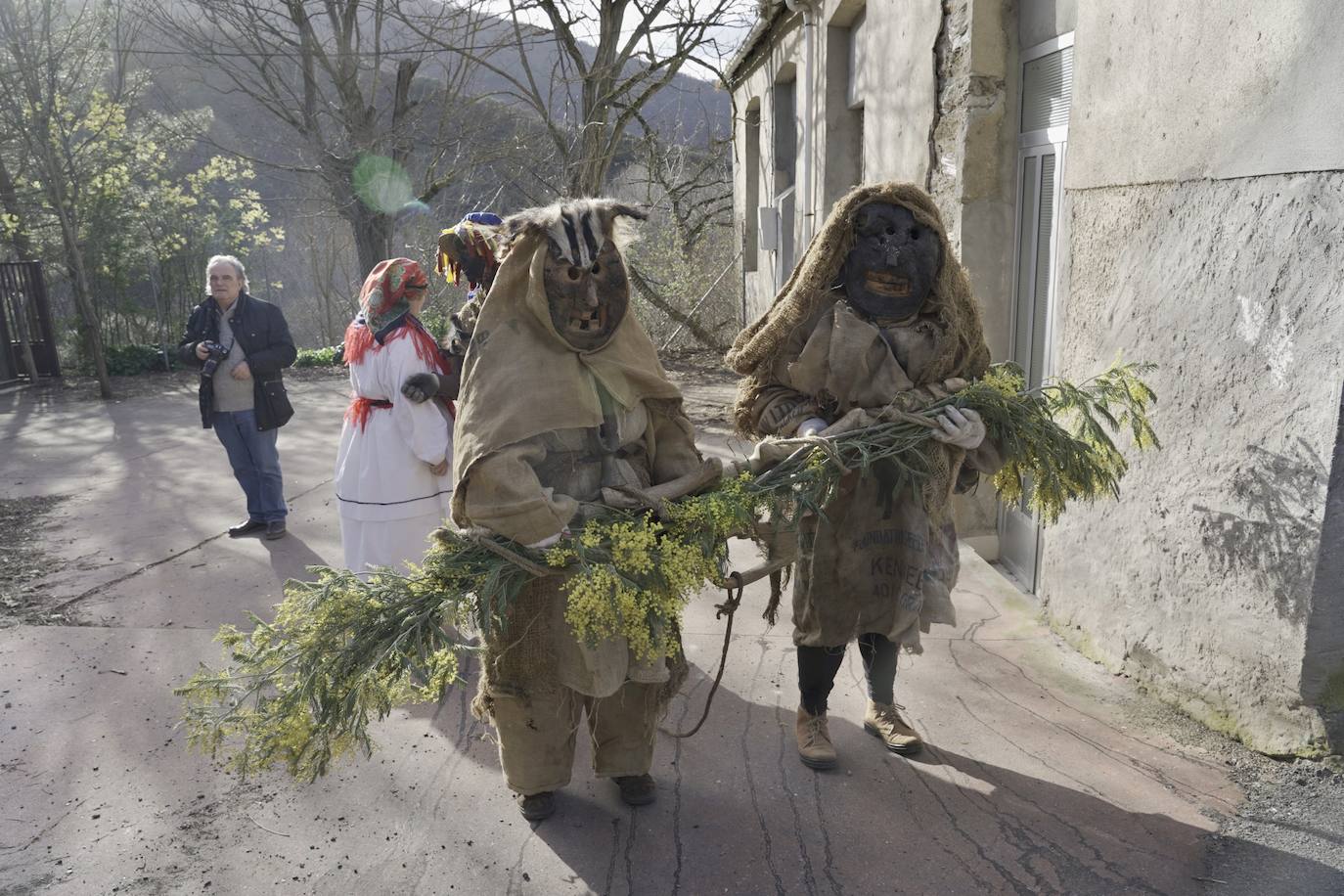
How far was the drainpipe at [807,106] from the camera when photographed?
28.1 ft

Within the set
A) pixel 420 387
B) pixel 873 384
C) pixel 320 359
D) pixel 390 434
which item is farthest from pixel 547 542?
pixel 320 359

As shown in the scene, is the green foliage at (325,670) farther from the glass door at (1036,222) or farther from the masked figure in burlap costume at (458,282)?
the glass door at (1036,222)

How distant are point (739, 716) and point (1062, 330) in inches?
87.5

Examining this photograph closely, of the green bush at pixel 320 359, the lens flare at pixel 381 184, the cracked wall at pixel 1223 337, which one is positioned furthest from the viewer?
the green bush at pixel 320 359

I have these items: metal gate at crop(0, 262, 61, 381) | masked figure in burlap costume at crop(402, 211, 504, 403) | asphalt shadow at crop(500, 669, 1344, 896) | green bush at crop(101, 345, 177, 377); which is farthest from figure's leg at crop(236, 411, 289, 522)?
metal gate at crop(0, 262, 61, 381)

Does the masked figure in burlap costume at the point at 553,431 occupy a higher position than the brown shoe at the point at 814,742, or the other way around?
the masked figure in burlap costume at the point at 553,431

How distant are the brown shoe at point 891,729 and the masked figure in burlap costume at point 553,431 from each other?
99 centimetres

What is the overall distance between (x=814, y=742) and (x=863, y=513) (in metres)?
0.84

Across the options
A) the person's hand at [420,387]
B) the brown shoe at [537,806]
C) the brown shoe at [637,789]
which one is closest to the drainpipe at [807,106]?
the person's hand at [420,387]

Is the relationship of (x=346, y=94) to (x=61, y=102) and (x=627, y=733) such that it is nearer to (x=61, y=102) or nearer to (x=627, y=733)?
(x=61, y=102)

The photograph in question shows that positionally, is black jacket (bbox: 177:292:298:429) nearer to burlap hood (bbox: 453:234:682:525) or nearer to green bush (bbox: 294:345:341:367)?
burlap hood (bbox: 453:234:682:525)

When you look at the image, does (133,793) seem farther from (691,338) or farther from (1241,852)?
(691,338)

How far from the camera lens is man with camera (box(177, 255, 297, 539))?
5.81m

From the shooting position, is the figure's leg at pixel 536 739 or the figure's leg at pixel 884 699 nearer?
the figure's leg at pixel 536 739
